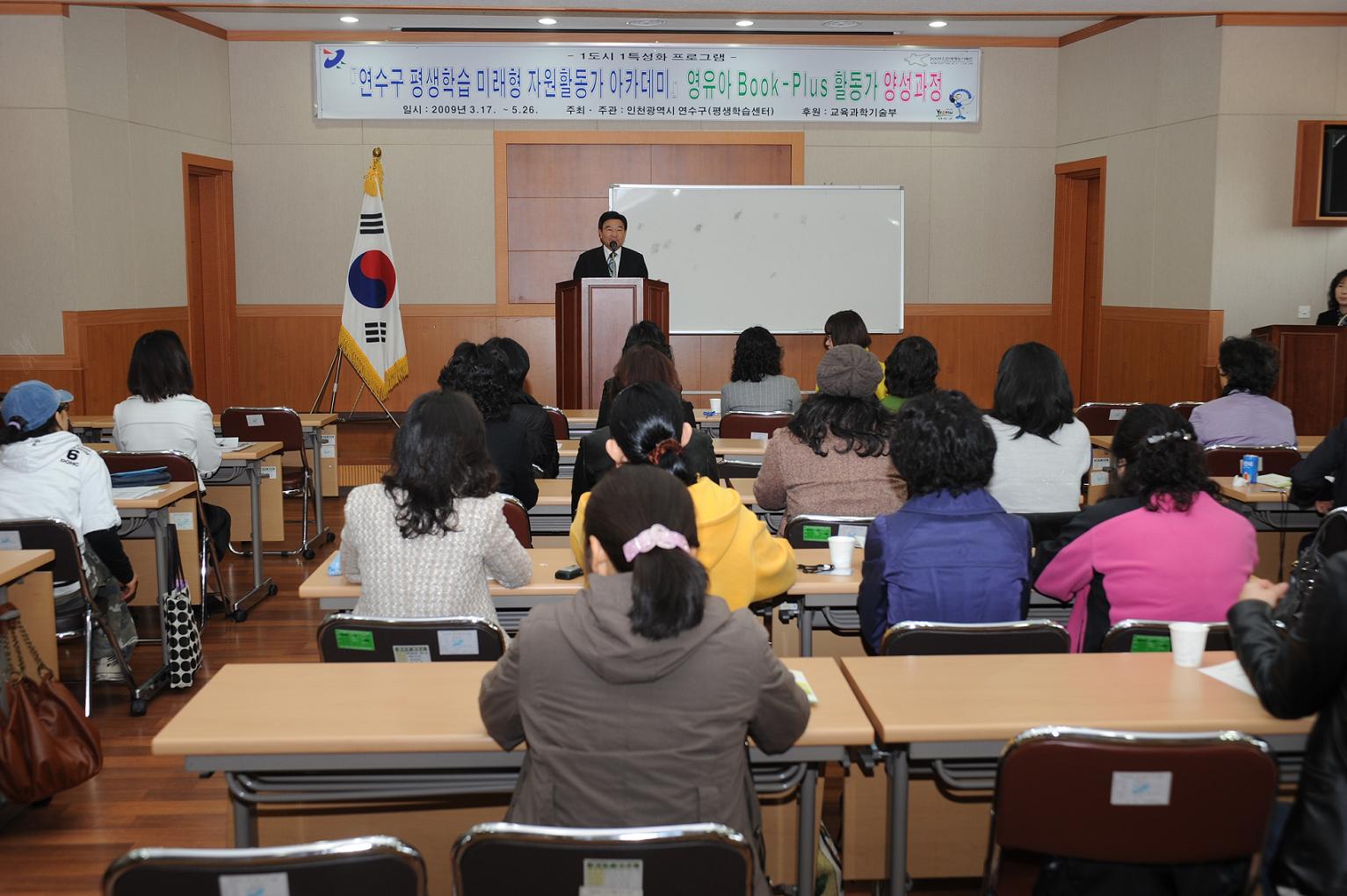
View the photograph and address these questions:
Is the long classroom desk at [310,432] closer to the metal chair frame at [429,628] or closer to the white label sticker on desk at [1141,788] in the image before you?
the metal chair frame at [429,628]

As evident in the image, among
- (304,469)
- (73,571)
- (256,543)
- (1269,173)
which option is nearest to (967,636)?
(73,571)

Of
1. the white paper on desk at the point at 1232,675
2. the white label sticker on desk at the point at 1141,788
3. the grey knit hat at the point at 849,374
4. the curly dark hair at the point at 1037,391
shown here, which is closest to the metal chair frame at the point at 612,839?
the white label sticker on desk at the point at 1141,788

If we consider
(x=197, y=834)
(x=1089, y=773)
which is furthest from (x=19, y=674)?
(x=1089, y=773)

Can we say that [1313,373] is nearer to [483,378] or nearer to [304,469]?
[483,378]

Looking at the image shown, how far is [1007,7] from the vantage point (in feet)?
24.1

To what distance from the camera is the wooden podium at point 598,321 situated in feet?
22.8

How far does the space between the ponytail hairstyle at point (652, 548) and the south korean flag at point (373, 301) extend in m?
7.11

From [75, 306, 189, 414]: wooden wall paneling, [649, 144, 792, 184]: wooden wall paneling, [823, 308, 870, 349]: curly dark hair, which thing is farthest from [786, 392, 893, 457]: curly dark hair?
[649, 144, 792, 184]: wooden wall paneling

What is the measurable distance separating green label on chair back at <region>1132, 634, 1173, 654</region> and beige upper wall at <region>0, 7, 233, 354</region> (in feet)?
24.2

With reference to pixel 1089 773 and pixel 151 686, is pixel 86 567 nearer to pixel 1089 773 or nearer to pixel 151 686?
pixel 151 686

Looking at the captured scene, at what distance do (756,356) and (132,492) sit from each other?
2.92 meters

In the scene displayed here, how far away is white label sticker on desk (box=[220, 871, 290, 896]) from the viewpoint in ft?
5.07

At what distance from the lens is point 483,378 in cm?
428

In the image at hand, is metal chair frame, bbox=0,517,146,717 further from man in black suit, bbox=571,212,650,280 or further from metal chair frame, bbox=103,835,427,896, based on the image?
man in black suit, bbox=571,212,650,280
